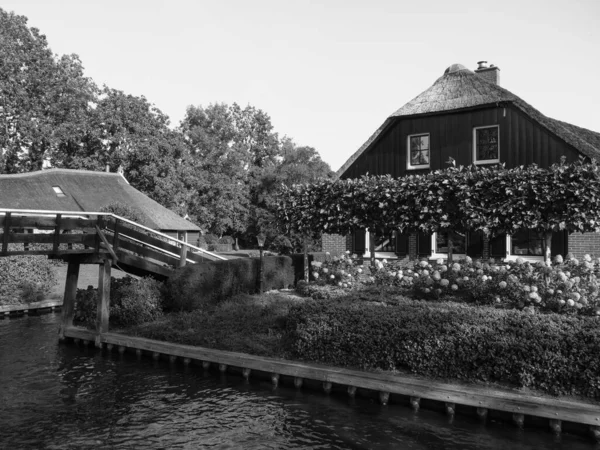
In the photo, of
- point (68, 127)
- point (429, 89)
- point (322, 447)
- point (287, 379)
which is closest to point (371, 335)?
point (287, 379)

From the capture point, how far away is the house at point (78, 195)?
35.2 m

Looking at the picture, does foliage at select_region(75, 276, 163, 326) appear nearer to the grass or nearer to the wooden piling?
the grass

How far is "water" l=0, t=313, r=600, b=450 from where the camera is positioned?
8531mm

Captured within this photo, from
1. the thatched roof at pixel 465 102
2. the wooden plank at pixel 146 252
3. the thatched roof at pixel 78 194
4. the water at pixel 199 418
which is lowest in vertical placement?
the water at pixel 199 418

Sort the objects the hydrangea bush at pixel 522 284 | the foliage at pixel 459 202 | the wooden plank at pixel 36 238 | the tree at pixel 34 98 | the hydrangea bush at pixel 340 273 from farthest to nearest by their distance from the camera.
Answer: the tree at pixel 34 98, the hydrangea bush at pixel 340 273, the foliage at pixel 459 202, the wooden plank at pixel 36 238, the hydrangea bush at pixel 522 284

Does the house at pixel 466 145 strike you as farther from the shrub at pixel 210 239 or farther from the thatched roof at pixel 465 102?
the shrub at pixel 210 239

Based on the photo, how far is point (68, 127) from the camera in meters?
44.6

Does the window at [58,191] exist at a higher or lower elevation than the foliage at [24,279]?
higher

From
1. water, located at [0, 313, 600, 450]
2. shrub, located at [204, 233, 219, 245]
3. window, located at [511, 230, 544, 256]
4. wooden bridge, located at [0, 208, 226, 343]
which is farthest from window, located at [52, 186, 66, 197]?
Result: window, located at [511, 230, 544, 256]

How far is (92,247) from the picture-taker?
15.0m

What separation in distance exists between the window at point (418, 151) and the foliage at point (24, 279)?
15.4 m

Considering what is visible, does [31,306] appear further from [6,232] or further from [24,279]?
[6,232]

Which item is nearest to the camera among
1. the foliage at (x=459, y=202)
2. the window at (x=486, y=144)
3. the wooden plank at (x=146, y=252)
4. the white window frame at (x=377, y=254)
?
the foliage at (x=459, y=202)

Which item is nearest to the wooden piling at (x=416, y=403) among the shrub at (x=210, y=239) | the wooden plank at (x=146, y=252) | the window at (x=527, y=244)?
the wooden plank at (x=146, y=252)
